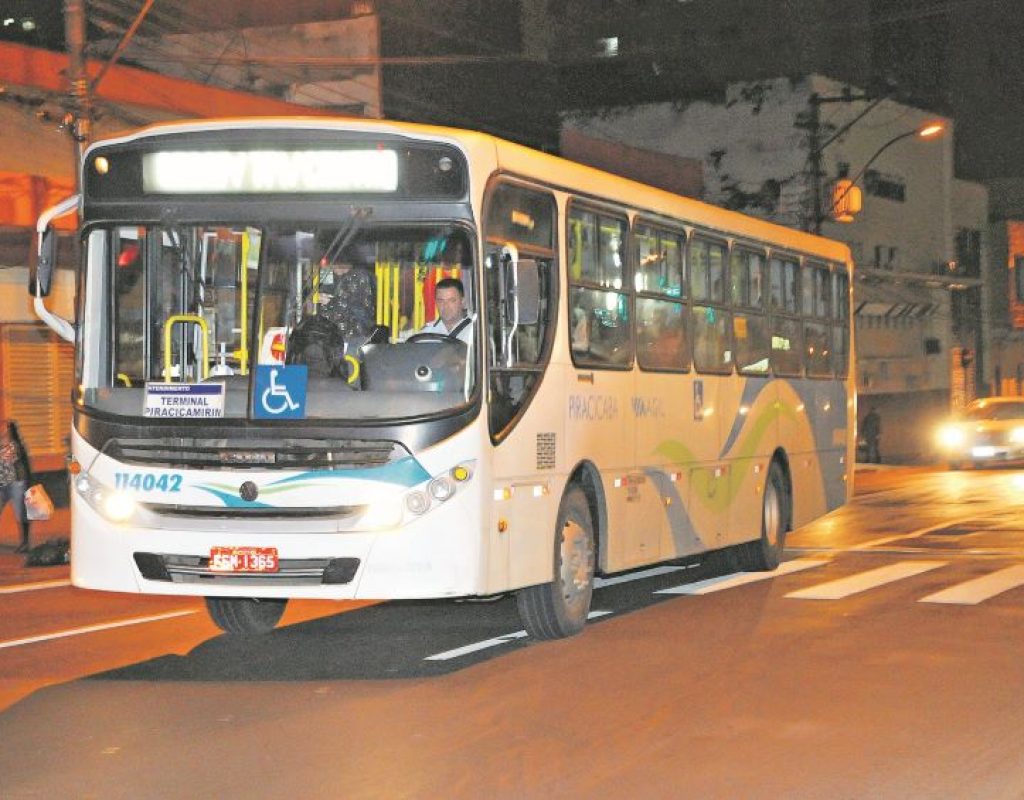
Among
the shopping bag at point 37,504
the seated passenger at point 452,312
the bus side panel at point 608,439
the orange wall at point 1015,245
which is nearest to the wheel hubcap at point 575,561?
the bus side panel at point 608,439

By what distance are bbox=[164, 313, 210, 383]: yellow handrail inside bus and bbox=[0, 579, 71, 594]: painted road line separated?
245 inches

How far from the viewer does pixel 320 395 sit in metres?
10.6

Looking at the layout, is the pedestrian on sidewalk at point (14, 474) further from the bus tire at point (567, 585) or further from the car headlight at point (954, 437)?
the car headlight at point (954, 437)

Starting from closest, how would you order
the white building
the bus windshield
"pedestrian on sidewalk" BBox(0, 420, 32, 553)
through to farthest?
1. the bus windshield
2. "pedestrian on sidewalk" BBox(0, 420, 32, 553)
3. the white building

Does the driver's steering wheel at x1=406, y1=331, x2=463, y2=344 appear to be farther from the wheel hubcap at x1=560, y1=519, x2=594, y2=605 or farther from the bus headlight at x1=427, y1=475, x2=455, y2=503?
the wheel hubcap at x1=560, y1=519, x2=594, y2=605

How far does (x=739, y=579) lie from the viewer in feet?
54.3

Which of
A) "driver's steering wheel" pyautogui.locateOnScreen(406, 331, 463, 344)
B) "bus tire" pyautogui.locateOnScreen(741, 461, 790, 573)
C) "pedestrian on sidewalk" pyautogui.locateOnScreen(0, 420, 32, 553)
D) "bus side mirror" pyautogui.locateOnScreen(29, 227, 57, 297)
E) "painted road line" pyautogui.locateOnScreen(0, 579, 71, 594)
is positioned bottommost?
"painted road line" pyautogui.locateOnScreen(0, 579, 71, 594)

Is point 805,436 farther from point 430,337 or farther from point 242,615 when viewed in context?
point 430,337

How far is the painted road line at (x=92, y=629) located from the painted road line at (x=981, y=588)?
19.0 feet

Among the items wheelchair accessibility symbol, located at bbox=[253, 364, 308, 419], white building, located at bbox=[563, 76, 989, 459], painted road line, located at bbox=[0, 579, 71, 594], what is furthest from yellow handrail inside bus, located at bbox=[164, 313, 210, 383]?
white building, located at bbox=[563, 76, 989, 459]

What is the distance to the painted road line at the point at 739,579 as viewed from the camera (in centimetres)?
1571

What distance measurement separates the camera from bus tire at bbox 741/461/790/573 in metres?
17.1

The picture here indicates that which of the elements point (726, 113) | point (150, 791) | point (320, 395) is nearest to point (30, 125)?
point (320, 395)

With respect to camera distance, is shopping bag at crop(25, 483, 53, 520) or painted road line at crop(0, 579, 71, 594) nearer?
painted road line at crop(0, 579, 71, 594)
